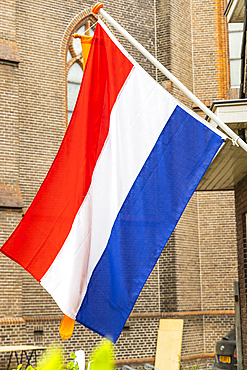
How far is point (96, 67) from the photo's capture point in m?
4.61

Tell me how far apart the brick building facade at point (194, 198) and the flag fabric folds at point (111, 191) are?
27.2 feet

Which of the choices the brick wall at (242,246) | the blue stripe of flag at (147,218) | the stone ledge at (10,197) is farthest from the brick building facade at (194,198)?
the blue stripe of flag at (147,218)

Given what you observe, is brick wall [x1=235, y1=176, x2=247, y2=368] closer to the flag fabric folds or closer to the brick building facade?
the flag fabric folds

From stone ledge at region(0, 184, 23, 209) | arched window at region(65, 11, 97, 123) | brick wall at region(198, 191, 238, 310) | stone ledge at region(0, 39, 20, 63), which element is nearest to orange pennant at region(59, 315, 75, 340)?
stone ledge at region(0, 184, 23, 209)

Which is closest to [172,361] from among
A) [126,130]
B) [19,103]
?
[19,103]

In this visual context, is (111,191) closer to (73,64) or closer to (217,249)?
(73,64)

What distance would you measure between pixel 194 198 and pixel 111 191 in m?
12.8

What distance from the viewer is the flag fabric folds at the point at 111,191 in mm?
3918

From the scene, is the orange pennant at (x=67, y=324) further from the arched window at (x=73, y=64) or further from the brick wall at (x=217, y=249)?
the brick wall at (x=217, y=249)

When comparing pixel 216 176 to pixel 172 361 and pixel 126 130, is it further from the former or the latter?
pixel 172 361

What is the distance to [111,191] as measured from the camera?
4.27m

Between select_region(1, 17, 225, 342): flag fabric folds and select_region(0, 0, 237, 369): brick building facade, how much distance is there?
8.30 meters

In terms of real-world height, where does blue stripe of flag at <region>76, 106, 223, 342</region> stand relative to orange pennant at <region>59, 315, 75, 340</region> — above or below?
above

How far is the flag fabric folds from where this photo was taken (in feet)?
12.9
